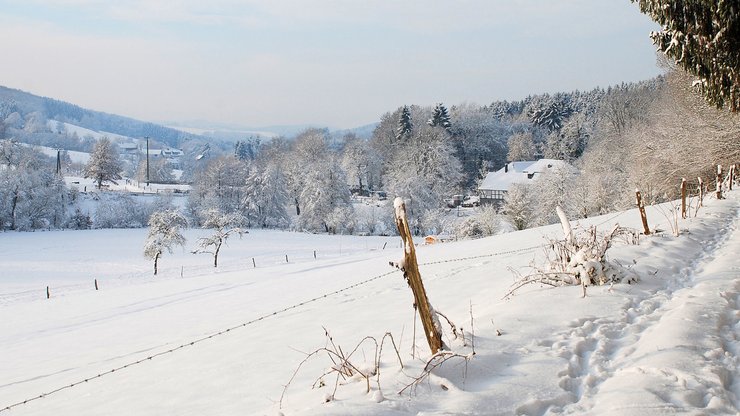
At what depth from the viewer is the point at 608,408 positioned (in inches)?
139

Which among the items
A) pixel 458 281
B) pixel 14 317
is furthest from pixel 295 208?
pixel 458 281

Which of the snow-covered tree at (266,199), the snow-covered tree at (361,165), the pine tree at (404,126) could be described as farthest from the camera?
the pine tree at (404,126)

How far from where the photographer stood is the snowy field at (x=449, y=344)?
3.79 meters

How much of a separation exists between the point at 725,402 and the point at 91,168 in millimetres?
80026

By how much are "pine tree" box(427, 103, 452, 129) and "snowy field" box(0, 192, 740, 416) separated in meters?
71.1

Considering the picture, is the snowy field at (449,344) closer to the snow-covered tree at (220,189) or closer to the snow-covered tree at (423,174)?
the snow-covered tree at (423,174)

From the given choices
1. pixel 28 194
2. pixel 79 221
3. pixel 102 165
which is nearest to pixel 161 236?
pixel 79 221

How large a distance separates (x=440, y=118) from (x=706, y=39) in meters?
79.0

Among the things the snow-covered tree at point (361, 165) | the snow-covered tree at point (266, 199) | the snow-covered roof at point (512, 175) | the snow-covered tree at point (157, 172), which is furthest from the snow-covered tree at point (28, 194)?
the snow-covered roof at point (512, 175)

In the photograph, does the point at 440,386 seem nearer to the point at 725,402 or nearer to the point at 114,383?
the point at 725,402

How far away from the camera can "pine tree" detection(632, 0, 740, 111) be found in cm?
678

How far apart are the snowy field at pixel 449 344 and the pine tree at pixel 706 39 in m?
2.70

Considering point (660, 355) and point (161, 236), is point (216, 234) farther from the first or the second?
point (660, 355)

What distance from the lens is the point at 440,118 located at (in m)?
84.8
